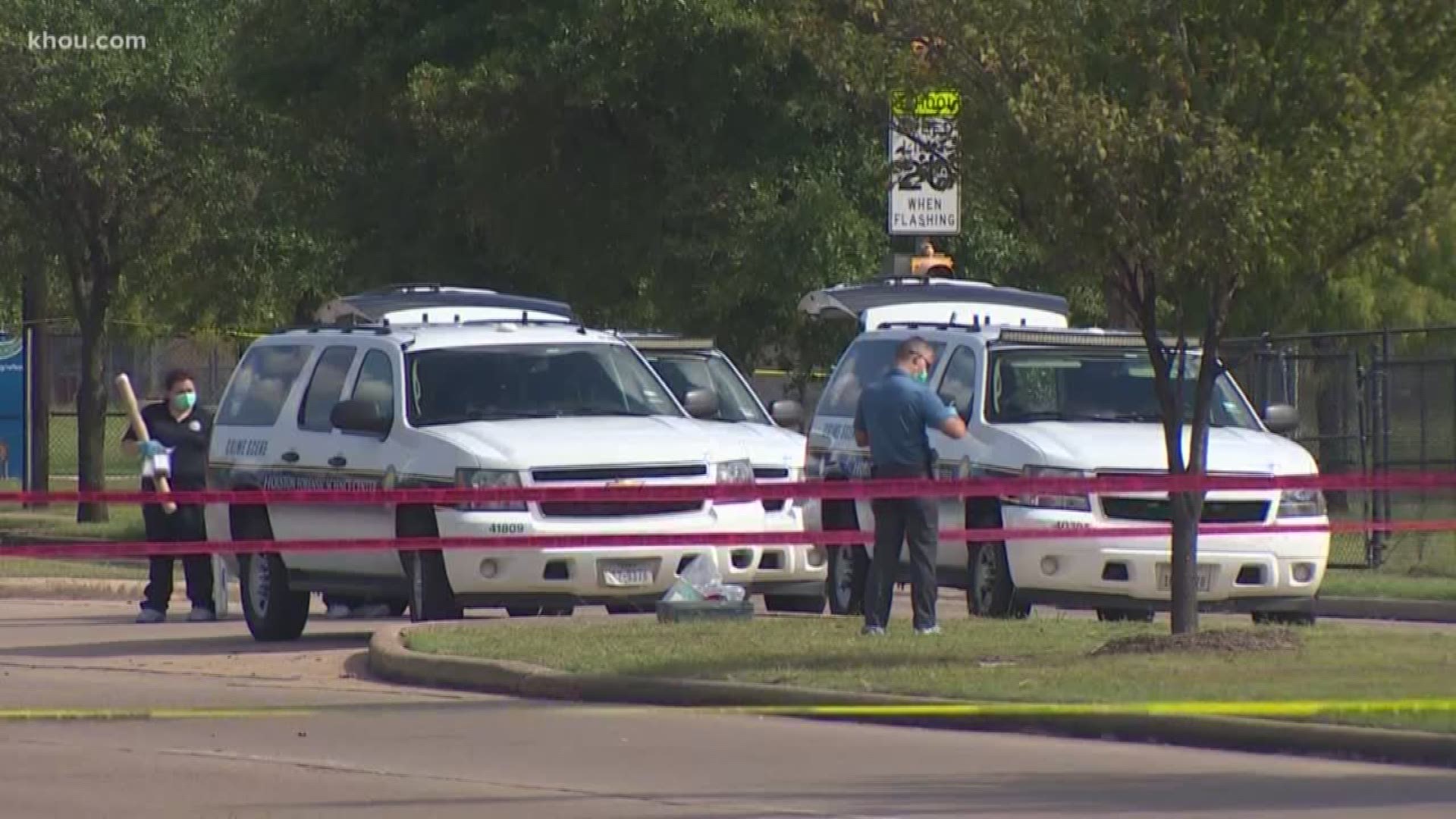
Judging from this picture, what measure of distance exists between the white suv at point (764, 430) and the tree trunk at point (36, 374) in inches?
659

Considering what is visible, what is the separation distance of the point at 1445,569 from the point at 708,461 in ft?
33.3

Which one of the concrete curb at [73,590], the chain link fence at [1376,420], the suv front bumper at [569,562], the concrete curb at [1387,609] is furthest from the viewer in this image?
the chain link fence at [1376,420]

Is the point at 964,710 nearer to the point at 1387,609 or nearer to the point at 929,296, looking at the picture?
the point at 1387,609

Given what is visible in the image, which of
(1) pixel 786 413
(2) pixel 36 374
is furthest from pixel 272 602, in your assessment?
(2) pixel 36 374

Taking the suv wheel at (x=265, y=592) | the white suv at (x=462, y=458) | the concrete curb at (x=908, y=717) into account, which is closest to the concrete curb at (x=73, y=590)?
the white suv at (x=462, y=458)

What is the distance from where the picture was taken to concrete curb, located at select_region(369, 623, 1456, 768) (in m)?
11.1

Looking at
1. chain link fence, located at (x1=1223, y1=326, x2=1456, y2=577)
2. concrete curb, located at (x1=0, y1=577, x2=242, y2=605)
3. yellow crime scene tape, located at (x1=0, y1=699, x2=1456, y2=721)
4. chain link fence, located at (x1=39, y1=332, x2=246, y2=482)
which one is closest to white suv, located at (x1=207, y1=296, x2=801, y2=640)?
yellow crime scene tape, located at (x1=0, y1=699, x2=1456, y2=721)

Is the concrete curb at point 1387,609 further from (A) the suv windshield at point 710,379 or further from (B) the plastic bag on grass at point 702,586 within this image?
(B) the plastic bag on grass at point 702,586

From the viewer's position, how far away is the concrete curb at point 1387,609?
20812 millimetres

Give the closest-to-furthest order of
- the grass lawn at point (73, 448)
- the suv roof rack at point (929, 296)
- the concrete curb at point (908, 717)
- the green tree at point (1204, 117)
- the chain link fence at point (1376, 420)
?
the concrete curb at point (908, 717), the green tree at point (1204, 117), the suv roof rack at point (929, 296), the chain link fence at point (1376, 420), the grass lawn at point (73, 448)

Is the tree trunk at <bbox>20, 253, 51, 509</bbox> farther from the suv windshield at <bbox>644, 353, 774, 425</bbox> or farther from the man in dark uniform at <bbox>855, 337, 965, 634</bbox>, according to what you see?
the man in dark uniform at <bbox>855, 337, 965, 634</bbox>

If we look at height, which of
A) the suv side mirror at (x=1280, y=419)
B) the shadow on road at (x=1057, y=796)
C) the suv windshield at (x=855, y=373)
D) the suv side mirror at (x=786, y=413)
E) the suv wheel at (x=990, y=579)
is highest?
the suv windshield at (x=855, y=373)

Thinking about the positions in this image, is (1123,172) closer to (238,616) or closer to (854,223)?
(238,616)

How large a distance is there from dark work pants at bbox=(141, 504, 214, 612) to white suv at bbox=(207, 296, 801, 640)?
1.09 m
